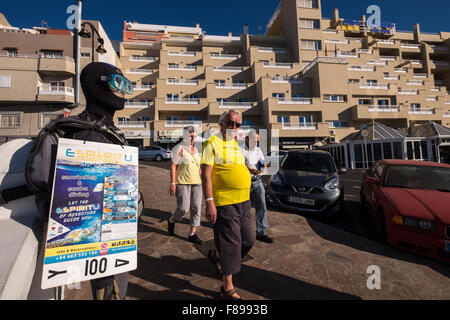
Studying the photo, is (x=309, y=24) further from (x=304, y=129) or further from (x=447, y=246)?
(x=447, y=246)

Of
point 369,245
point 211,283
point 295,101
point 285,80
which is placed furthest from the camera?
point 285,80

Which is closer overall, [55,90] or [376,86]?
[55,90]

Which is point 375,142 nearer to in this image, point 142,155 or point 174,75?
point 142,155

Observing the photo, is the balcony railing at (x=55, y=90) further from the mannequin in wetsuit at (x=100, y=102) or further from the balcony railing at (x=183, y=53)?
the mannequin in wetsuit at (x=100, y=102)

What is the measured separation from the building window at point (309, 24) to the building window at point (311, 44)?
2.03 metres

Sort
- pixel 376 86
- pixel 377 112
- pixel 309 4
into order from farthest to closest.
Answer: pixel 309 4 < pixel 376 86 < pixel 377 112

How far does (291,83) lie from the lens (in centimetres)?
2609

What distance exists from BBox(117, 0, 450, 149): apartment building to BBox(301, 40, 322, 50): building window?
5.3 inches

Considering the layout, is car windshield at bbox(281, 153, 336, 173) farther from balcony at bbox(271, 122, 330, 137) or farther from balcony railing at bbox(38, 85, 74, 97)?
balcony railing at bbox(38, 85, 74, 97)

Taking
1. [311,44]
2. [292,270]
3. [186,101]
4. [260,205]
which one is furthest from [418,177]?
[311,44]

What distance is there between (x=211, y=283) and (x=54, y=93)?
92.1 ft

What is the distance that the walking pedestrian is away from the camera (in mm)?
3225

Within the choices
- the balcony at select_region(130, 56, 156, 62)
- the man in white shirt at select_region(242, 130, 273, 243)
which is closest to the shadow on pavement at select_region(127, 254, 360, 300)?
Answer: the man in white shirt at select_region(242, 130, 273, 243)
